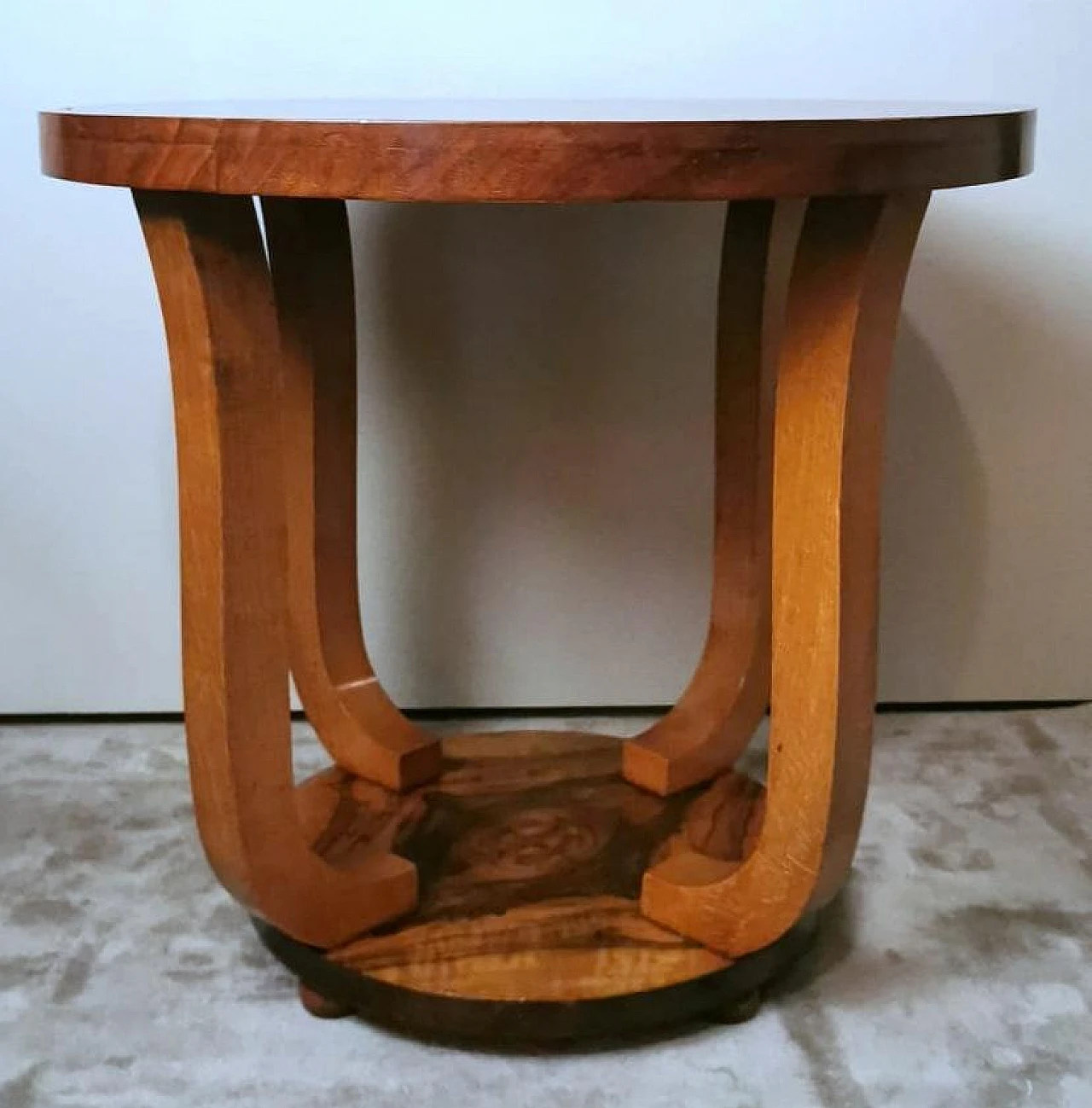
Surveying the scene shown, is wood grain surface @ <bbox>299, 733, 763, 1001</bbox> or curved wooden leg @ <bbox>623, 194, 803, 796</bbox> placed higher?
curved wooden leg @ <bbox>623, 194, 803, 796</bbox>

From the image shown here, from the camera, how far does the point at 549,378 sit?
4.68 feet

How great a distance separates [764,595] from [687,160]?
616 mm

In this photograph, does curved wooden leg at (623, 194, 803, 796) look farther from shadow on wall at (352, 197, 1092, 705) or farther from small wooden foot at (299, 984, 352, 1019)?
small wooden foot at (299, 984, 352, 1019)

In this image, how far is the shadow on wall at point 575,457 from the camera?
1393mm

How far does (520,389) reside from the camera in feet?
4.69

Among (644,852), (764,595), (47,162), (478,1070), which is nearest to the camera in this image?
(47,162)

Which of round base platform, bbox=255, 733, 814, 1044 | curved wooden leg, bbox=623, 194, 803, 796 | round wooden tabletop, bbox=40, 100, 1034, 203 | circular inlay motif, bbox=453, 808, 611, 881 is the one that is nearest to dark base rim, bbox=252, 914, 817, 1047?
round base platform, bbox=255, 733, 814, 1044

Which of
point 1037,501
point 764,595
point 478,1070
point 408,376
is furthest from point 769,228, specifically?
point 478,1070

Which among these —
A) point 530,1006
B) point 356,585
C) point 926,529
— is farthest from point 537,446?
point 530,1006

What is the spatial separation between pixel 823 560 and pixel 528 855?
39cm

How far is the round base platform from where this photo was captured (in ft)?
3.07

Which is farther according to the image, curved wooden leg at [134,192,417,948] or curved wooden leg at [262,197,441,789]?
curved wooden leg at [262,197,441,789]

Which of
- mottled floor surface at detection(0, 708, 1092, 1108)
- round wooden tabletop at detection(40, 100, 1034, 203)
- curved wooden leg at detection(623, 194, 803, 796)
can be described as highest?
round wooden tabletop at detection(40, 100, 1034, 203)

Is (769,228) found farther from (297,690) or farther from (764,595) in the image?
(297,690)
